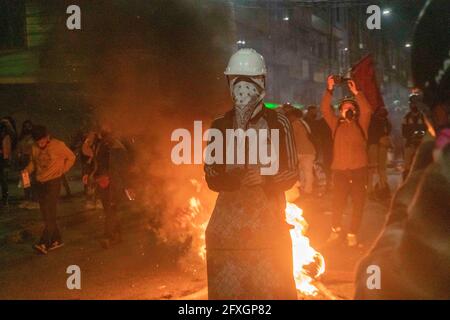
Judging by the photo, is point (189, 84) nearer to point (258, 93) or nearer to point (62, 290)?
point (62, 290)

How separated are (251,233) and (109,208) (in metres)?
4.94

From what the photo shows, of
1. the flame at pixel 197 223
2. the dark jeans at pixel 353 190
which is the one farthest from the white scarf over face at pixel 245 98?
the dark jeans at pixel 353 190

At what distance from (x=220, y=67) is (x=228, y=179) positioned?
5128 millimetres

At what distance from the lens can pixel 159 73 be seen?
8.45 meters

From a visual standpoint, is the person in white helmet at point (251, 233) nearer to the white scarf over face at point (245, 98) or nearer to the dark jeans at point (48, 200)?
the white scarf over face at point (245, 98)

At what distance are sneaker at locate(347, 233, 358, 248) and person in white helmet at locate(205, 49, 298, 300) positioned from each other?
4.40 m

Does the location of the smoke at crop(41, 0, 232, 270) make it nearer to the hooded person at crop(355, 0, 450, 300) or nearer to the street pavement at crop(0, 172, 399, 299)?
the street pavement at crop(0, 172, 399, 299)

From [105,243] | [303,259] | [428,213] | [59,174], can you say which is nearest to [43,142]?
[59,174]

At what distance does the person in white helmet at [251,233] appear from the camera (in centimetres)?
325

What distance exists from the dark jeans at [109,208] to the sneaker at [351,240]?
131 inches

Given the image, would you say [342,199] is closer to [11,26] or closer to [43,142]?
[43,142]

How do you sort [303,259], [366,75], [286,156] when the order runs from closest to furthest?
1. [286,156]
2. [303,259]
3. [366,75]

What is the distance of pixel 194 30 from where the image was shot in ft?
26.7
